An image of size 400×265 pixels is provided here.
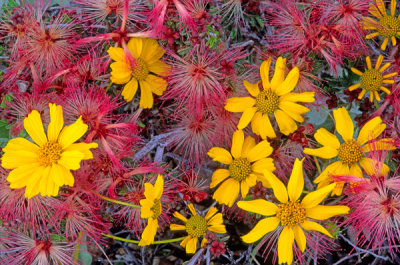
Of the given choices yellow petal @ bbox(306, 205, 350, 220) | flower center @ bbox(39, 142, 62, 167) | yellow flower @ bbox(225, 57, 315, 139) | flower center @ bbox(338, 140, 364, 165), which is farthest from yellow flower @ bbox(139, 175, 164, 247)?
flower center @ bbox(338, 140, 364, 165)

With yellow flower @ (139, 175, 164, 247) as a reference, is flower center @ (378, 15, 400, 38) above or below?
above

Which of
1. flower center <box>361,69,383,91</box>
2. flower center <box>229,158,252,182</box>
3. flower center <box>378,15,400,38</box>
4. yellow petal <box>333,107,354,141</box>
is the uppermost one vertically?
flower center <box>378,15,400,38</box>

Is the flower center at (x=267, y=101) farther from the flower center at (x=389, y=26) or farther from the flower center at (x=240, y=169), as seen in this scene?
the flower center at (x=389, y=26)

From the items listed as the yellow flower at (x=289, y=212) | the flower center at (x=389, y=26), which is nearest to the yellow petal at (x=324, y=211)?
the yellow flower at (x=289, y=212)

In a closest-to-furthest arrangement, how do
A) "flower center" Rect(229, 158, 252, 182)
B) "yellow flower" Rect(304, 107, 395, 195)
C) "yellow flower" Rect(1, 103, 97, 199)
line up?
"yellow flower" Rect(1, 103, 97, 199) < "yellow flower" Rect(304, 107, 395, 195) < "flower center" Rect(229, 158, 252, 182)

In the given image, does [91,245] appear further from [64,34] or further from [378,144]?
[378,144]

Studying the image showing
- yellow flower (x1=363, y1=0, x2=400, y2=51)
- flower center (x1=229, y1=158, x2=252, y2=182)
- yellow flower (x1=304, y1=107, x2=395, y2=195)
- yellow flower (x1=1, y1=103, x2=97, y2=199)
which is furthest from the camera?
yellow flower (x1=363, y1=0, x2=400, y2=51)

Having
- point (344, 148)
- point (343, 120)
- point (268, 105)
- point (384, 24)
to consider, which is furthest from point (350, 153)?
point (384, 24)

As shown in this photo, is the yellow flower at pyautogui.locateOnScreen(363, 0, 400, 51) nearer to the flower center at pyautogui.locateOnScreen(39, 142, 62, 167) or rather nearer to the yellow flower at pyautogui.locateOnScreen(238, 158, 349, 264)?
the yellow flower at pyautogui.locateOnScreen(238, 158, 349, 264)

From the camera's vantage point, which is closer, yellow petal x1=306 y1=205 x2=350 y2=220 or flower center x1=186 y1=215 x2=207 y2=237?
yellow petal x1=306 y1=205 x2=350 y2=220
